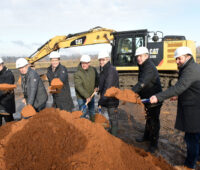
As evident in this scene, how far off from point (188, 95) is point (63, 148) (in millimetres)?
1977

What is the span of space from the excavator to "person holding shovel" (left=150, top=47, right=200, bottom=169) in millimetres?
5996

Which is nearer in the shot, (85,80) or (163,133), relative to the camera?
(85,80)

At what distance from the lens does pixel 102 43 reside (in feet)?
31.0

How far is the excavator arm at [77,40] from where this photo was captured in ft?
30.4

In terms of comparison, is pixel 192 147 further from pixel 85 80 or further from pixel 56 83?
pixel 56 83

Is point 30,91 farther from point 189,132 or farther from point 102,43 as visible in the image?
point 102,43

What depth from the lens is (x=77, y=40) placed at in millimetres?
9797

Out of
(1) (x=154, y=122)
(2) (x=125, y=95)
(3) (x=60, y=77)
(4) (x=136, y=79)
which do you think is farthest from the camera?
(4) (x=136, y=79)

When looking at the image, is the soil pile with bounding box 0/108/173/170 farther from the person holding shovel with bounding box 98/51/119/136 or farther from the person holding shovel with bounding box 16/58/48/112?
the person holding shovel with bounding box 98/51/119/136

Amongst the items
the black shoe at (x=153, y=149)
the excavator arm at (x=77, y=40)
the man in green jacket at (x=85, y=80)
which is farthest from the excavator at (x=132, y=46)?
the black shoe at (x=153, y=149)

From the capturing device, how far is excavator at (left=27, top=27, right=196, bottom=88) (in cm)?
823

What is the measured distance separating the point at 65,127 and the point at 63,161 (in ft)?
1.66

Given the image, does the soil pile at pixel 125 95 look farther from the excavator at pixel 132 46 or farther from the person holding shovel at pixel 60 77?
the excavator at pixel 132 46

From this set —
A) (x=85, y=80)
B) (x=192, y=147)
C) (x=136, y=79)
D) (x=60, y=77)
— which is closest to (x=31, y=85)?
(x=60, y=77)
